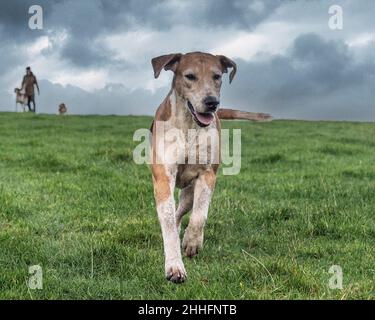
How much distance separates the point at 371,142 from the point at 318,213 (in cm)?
1276

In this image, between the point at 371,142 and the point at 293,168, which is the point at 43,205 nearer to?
the point at 293,168

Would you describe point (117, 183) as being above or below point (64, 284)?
above

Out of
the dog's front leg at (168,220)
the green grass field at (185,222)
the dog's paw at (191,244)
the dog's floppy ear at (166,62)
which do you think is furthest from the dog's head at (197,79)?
the green grass field at (185,222)

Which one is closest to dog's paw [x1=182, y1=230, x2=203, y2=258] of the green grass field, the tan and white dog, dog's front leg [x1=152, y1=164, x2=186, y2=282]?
the tan and white dog

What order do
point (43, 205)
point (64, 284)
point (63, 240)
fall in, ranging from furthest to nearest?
1. point (43, 205)
2. point (63, 240)
3. point (64, 284)

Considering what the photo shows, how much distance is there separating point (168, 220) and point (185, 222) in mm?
2304

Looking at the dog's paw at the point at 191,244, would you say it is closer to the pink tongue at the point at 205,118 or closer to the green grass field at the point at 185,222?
the green grass field at the point at 185,222

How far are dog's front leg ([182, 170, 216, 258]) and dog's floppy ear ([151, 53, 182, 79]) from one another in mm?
1145

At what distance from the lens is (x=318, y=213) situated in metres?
8.61

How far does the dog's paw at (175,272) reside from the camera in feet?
18.1

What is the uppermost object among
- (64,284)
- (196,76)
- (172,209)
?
(196,76)

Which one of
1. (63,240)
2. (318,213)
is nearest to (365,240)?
(318,213)

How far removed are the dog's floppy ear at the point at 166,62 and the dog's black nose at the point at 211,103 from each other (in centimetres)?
62

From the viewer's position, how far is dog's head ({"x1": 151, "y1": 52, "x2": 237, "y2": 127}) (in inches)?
238
